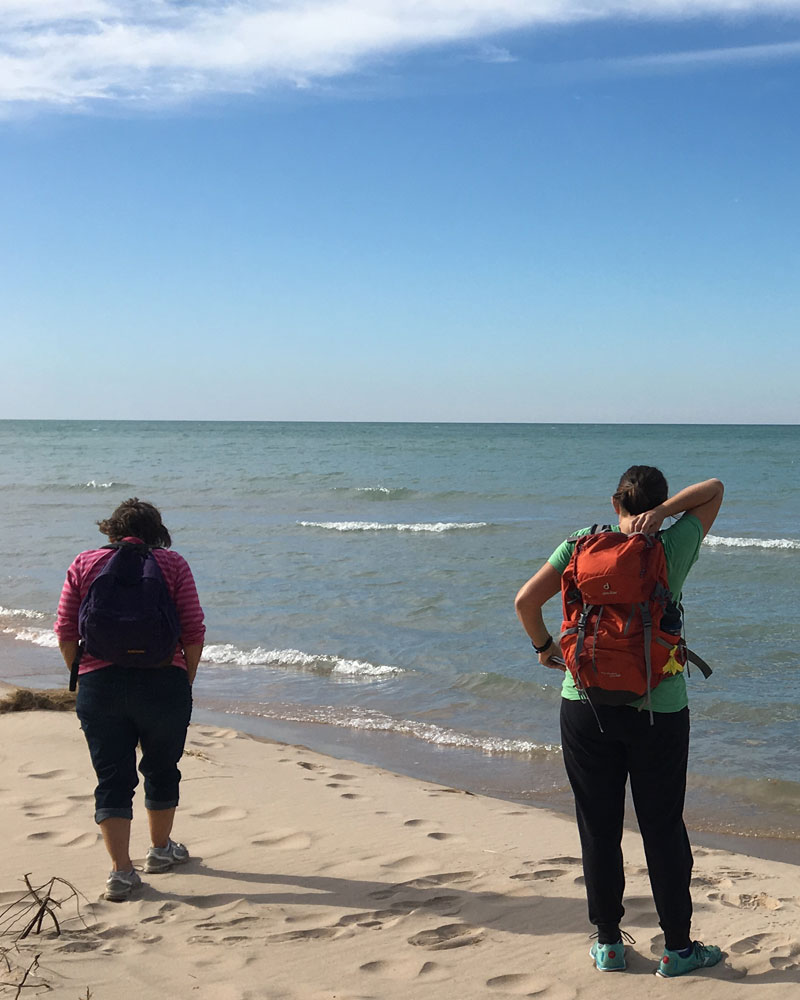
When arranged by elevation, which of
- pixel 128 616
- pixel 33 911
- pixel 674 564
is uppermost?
pixel 674 564

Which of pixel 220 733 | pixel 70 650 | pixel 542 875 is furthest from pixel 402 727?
pixel 70 650

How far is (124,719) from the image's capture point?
12.6 ft

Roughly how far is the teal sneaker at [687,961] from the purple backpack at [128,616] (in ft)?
7.05

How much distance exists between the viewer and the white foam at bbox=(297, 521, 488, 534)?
20844mm

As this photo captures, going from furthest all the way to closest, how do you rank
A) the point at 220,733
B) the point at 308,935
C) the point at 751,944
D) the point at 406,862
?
the point at 220,733, the point at 406,862, the point at 308,935, the point at 751,944

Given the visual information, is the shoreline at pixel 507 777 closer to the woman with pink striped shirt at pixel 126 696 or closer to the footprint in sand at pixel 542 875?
the footprint in sand at pixel 542 875

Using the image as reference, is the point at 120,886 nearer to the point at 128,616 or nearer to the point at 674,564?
the point at 128,616

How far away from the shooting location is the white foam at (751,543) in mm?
17422

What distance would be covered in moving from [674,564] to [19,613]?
1052 centimetres

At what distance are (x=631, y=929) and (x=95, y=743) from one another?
87.9 inches

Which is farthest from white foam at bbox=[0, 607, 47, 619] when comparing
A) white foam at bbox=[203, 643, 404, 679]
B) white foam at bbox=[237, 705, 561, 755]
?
white foam at bbox=[237, 705, 561, 755]

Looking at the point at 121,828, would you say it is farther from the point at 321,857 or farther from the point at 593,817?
the point at 593,817

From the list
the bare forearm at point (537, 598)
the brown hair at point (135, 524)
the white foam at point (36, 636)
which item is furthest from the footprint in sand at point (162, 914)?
the white foam at point (36, 636)

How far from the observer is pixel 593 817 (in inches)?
123
